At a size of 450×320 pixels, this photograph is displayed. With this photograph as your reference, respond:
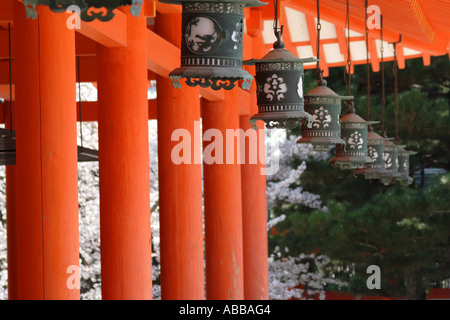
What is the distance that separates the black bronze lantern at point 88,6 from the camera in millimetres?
2359

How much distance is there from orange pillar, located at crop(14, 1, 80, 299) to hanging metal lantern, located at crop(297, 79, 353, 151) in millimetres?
1599

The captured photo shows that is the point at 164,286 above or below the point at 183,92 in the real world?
below

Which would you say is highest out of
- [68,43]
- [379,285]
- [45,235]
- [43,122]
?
[68,43]

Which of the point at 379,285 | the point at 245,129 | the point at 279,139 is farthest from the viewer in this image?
the point at 279,139

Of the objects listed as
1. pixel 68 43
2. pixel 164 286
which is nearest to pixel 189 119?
pixel 164 286

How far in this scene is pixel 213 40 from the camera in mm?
3227

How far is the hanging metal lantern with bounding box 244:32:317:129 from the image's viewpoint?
4.23 m

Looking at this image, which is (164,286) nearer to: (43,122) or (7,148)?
(7,148)

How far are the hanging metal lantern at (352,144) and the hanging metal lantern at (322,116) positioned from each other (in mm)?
749

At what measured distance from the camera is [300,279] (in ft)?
56.4

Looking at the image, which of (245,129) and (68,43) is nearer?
(68,43)

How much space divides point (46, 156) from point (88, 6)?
6.52ft

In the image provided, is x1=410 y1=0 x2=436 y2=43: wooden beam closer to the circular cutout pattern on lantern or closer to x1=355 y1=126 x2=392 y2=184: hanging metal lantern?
x1=355 y1=126 x2=392 y2=184: hanging metal lantern
